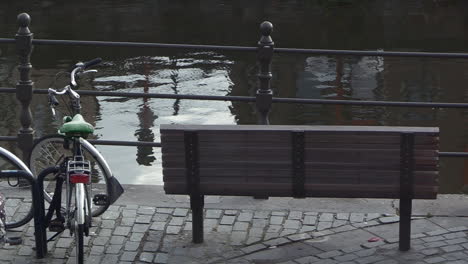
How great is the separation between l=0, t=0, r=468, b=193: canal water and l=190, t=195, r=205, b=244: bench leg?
3.03 m

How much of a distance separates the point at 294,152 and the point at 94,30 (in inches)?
607

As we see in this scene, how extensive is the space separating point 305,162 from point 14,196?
248 cm

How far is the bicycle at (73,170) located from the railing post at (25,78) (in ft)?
2.54

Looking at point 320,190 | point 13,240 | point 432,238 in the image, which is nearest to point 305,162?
point 320,190

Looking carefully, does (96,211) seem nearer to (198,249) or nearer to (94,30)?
(198,249)

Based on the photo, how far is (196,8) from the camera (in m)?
25.5

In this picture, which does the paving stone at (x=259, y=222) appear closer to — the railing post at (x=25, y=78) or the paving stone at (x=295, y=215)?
the paving stone at (x=295, y=215)

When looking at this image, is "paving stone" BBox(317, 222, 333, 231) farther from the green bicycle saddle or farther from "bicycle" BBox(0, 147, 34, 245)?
"bicycle" BBox(0, 147, 34, 245)

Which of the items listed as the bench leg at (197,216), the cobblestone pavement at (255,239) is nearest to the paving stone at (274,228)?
the cobblestone pavement at (255,239)

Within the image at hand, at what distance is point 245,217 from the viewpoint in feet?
24.6

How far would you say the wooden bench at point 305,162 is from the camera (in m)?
6.50

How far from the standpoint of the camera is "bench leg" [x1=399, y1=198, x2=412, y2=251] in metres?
6.68

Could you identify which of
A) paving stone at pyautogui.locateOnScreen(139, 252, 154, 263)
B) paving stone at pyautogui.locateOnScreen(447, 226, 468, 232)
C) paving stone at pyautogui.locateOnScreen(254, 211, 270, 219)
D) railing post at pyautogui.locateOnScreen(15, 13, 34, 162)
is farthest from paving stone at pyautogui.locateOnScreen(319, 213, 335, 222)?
railing post at pyautogui.locateOnScreen(15, 13, 34, 162)

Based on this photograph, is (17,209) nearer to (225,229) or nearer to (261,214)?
(225,229)
